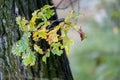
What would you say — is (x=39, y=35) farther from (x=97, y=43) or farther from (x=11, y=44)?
(x=97, y=43)

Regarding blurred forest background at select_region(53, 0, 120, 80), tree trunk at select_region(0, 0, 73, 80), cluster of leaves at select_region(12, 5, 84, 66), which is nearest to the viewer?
cluster of leaves at select_region(12, 5, 84, 66)

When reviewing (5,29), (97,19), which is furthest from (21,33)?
(97,19)

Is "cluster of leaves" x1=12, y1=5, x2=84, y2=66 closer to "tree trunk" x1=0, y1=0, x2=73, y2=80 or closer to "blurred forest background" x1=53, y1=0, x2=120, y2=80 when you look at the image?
"tree trunk" x1=0, y1=0, x2=73, y2=80

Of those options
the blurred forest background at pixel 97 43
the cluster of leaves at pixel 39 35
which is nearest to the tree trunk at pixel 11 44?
the cluster of leaves at pixel 39 35

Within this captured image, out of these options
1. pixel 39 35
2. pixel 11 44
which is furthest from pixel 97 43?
pixel 39 35

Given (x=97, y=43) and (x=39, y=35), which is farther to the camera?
(x=97, y=43)

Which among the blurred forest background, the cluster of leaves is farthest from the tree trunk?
the blurred forest background
